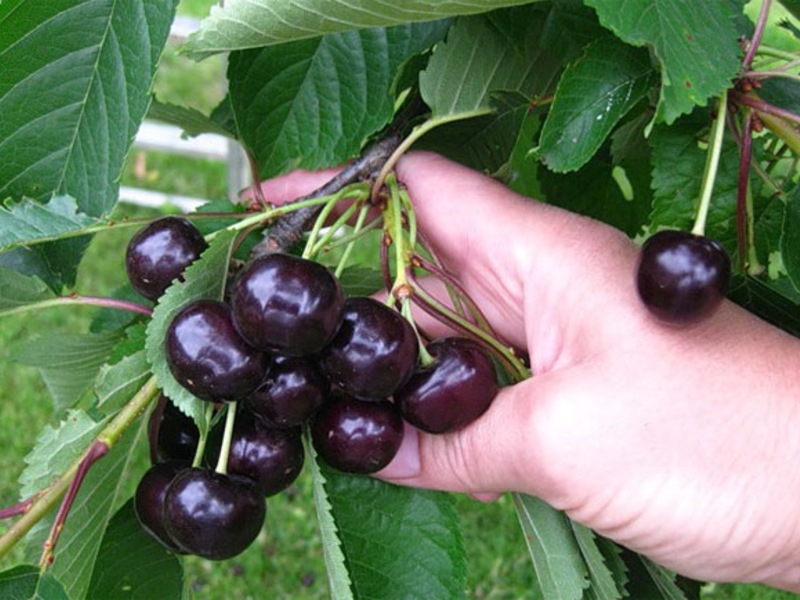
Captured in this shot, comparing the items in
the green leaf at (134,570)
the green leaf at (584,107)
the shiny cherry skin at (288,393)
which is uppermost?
the green leaf at (584,107)

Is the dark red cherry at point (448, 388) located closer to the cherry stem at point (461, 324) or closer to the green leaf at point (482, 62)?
the cherry stem at point (461, 324)

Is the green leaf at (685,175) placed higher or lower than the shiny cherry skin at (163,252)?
higher

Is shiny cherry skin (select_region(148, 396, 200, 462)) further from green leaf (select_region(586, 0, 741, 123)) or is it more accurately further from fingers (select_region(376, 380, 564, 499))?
green leaf (select_region(586, 0, 741, 123))

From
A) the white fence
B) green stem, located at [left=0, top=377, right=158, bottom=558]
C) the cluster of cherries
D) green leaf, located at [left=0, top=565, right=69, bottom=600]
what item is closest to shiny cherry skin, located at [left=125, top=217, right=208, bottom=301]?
the cluster of cherries

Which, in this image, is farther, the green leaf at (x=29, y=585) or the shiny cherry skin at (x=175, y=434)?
the shiny cherry skin at (x=175, y=434)

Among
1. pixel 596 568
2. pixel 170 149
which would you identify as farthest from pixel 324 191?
pixel 170 149

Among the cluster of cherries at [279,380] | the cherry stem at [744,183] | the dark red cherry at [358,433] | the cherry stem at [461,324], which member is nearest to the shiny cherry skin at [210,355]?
the cluster of cherries at [279,380]
